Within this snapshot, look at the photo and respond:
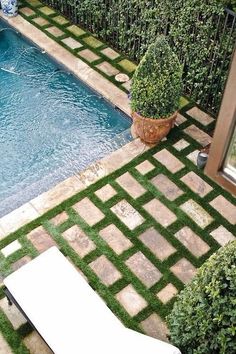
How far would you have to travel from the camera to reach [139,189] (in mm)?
6305

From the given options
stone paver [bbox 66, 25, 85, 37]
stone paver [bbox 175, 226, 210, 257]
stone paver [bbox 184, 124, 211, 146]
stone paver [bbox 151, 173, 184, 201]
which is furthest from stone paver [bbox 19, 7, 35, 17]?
stone paver [bbox 175, 226, 210, 257]

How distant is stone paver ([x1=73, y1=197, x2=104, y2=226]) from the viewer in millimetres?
5932

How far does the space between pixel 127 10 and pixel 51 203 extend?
395 cm

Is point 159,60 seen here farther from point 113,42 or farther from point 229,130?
point 113,42

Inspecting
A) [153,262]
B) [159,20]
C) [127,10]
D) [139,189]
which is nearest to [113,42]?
[127,10]

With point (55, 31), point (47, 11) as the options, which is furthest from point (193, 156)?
point (47, 11)

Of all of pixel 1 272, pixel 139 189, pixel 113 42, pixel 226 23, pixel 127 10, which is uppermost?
pixel 226 23

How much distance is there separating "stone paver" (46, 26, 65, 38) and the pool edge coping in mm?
161

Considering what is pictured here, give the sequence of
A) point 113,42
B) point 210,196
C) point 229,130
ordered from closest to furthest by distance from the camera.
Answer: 1. point 229,130
2. point 210,196
3. point 113,42

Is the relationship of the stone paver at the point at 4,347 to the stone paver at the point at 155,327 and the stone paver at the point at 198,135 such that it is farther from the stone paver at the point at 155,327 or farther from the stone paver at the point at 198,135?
the stone paver at the point at 198,135

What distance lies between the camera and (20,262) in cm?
546

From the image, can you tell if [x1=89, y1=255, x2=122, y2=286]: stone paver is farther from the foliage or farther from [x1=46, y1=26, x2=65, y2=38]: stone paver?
[x1=46, y1=26, x2=65, y2=38]: stone paver

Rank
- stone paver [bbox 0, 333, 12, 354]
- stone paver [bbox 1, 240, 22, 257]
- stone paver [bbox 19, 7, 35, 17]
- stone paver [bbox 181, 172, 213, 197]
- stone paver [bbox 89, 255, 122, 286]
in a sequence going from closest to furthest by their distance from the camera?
stone paver [bbox 0, 333, 12, 354] → stone paver [bbox 89, 255, 122, 286] → stone paver [bbox 1, 240, 22, 257] → stone paver [bbox 181, 172, 213, 197] → stone paver [bbox 19, 7, 35, 17]

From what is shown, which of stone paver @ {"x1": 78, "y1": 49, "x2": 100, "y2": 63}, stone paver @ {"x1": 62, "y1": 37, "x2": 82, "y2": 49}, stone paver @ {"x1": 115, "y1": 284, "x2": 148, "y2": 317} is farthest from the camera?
stone paver @ {"x1": 62, "y1": 37, "x2": 82, "y2": 49}
